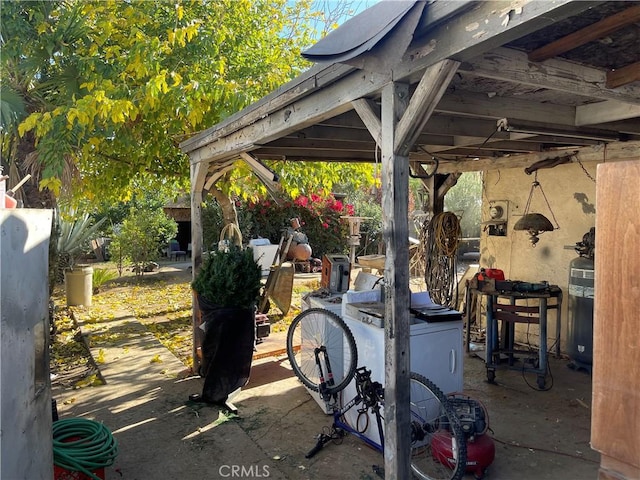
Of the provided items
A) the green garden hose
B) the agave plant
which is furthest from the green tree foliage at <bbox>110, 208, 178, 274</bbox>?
the green garden hose

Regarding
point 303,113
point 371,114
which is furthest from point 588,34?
point 303,113

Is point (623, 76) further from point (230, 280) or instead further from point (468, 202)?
point (468, 202)

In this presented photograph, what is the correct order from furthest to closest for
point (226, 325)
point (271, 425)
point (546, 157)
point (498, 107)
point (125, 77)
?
1. point (125, 77)
2. point (546, 157)
3. point (226, 325)
4. point (271, 425)
5. point (498, 107)

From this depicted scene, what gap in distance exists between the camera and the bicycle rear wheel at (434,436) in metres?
2.64

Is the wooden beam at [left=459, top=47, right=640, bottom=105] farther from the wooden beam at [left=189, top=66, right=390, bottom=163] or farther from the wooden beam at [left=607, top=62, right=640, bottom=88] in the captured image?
the wooden beam at [left=189, top=66, right=390, bottom=163]

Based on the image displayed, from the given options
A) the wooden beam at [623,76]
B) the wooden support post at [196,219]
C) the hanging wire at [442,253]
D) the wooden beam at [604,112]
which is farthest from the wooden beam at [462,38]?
the hanging wire at [442,253]

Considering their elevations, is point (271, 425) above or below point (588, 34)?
below

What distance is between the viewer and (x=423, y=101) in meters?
2.09

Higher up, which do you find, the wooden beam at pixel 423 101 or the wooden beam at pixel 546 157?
the wooden beam at pixel 546 157

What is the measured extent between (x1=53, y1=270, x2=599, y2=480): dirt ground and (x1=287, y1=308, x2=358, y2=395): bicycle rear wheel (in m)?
0.38

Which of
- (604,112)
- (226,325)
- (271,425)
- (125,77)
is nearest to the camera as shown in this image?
(604,112)

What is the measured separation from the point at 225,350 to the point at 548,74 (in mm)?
3149

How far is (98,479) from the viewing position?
2553 millimetres

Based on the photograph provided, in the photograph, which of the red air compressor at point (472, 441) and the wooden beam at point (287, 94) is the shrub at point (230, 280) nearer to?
the wooden beam at point (287, 94)
